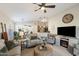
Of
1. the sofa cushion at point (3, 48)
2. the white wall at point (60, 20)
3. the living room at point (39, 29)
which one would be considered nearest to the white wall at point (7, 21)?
the living room at point (39, 29)

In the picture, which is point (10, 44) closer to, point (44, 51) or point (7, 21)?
point (7, 21)

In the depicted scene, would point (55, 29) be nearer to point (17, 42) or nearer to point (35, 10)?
point (35, 10)

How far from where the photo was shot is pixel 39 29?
83.2 inches

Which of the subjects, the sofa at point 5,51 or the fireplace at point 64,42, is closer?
the sofa at point 5,51

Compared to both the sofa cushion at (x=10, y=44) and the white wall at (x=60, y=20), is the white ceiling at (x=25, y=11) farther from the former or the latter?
the sofa cushion at (x=10, y=44)

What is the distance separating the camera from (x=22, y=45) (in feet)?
6.97

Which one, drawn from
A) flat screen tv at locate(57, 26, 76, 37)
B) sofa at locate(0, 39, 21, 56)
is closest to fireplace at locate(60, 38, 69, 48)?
flat screen tv at locate(57, 26, 76, 37)

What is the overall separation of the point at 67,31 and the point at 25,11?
3.13ft

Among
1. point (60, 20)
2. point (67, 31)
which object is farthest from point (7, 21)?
point (67, 31)

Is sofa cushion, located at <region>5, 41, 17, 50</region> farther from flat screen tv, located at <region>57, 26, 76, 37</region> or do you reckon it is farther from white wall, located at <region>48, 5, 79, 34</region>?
flat screen tv, located at <region>57, 26, 76, 37</region>

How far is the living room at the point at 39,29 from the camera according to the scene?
6.35 ft

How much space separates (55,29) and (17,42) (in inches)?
33.4

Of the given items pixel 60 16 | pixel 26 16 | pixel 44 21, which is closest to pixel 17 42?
pixel 26 16

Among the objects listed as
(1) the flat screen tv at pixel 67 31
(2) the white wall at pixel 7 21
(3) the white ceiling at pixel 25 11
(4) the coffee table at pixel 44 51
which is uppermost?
(3) the white ceiling at pixel 25 11
